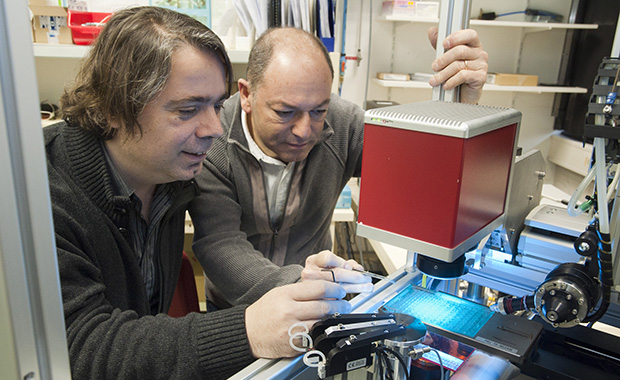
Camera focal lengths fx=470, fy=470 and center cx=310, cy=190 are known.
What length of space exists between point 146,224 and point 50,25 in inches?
61.5

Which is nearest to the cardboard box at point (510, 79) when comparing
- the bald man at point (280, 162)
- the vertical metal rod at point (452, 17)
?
the bald man at point (280, 162)

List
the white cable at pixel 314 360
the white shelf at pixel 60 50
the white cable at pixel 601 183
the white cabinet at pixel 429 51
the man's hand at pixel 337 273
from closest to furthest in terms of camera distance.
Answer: the white cable at pixel 314 360, the white cable at pixel 601 183, the man's hand at pixel 337 273, the white shelf at pixel 60 50, the white cabinet at pixel 429 51

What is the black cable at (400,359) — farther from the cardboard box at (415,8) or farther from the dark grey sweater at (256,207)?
the cardboard box at (415,8)

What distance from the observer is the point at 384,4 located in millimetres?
2844

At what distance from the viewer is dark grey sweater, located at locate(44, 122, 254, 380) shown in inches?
30.3

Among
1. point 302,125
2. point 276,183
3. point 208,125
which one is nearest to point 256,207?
point 276,183

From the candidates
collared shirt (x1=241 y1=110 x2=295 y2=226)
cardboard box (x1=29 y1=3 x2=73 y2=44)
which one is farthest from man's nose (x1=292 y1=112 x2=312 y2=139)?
cardboard box (x1=29 y1=3 x2=73 y2=44)

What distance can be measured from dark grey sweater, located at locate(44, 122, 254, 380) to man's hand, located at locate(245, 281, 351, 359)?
0.03 metres

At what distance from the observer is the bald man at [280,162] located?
1041 millimetres

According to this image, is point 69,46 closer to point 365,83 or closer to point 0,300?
point 365,83

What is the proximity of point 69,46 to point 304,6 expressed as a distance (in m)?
1.06

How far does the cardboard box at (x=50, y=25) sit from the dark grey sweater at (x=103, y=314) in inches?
56.2

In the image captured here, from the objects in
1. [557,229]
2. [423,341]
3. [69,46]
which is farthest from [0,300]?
[69,46]

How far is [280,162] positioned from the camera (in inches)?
52.3
